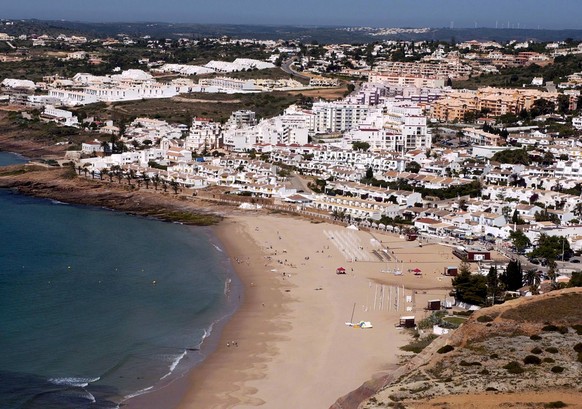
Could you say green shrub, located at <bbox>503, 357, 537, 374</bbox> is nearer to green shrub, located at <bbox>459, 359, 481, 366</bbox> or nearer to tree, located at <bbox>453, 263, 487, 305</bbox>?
green shrub, located at <bbox>459, 359, 481, 366</bbox>

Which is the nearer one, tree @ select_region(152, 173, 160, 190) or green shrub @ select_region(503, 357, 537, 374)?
green shrub @ select_region(503, 357, 537, 374)

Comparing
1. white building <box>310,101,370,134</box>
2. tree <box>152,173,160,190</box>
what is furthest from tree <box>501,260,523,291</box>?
white building <box>310,101,370,134</box>

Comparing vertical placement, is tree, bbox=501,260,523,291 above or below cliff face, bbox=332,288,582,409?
below

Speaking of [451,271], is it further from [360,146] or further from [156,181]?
[360,146]

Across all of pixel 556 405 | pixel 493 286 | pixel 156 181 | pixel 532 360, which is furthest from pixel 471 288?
pixel 156 181

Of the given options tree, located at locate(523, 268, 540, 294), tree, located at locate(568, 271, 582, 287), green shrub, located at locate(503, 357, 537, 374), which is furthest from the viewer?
tree, located at locate(523, 268, 540, 294)

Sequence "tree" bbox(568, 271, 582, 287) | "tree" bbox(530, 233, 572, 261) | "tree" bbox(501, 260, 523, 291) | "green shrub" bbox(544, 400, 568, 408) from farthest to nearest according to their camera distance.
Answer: "tree" bbox(530, 233, 572, 261), "tree" bbox(501, 260, 523, 291), "tree" bbox(568, 271, 582, 287), "green shrub" bbox(544, 400, 568, 408)
